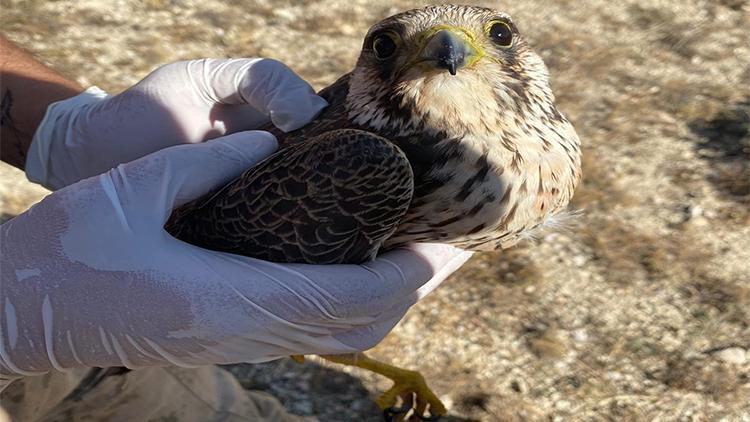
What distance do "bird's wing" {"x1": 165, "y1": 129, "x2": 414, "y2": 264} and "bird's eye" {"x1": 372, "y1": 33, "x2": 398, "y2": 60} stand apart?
0.32m

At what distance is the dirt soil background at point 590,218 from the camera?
395 cm

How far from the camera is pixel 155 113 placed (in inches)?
133

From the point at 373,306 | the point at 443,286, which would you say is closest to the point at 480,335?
the point at 443,286

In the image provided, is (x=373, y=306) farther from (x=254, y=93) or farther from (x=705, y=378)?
(x=705, y=378)

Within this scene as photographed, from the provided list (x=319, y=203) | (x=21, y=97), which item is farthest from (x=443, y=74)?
(x=21, y=97)

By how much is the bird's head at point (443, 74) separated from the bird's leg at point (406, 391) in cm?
137

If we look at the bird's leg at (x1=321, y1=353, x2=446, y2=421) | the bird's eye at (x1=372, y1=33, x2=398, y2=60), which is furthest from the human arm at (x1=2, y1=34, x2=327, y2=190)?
the bird's leg at (x1=321, y1=353, x2=446, y2=421)

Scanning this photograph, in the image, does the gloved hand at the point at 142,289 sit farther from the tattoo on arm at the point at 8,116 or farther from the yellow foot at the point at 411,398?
the tattoo on arm at the point at 8,116

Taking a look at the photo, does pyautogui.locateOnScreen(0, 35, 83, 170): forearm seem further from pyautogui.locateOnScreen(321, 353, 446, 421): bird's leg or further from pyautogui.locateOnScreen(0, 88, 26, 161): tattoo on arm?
pyautogui.locateOnScreen(321, 353, 446, 421): bird's leg

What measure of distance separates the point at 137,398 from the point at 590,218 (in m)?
2.86

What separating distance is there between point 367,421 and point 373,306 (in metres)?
1.23

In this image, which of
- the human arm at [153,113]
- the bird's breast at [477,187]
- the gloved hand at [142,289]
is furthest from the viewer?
the human arm at [153,113]

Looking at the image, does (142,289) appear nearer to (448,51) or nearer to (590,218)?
(448,51)

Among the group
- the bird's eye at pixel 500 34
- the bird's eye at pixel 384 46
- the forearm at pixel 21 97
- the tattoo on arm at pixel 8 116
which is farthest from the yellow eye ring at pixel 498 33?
the tattoo on arm at pixel 8 116
